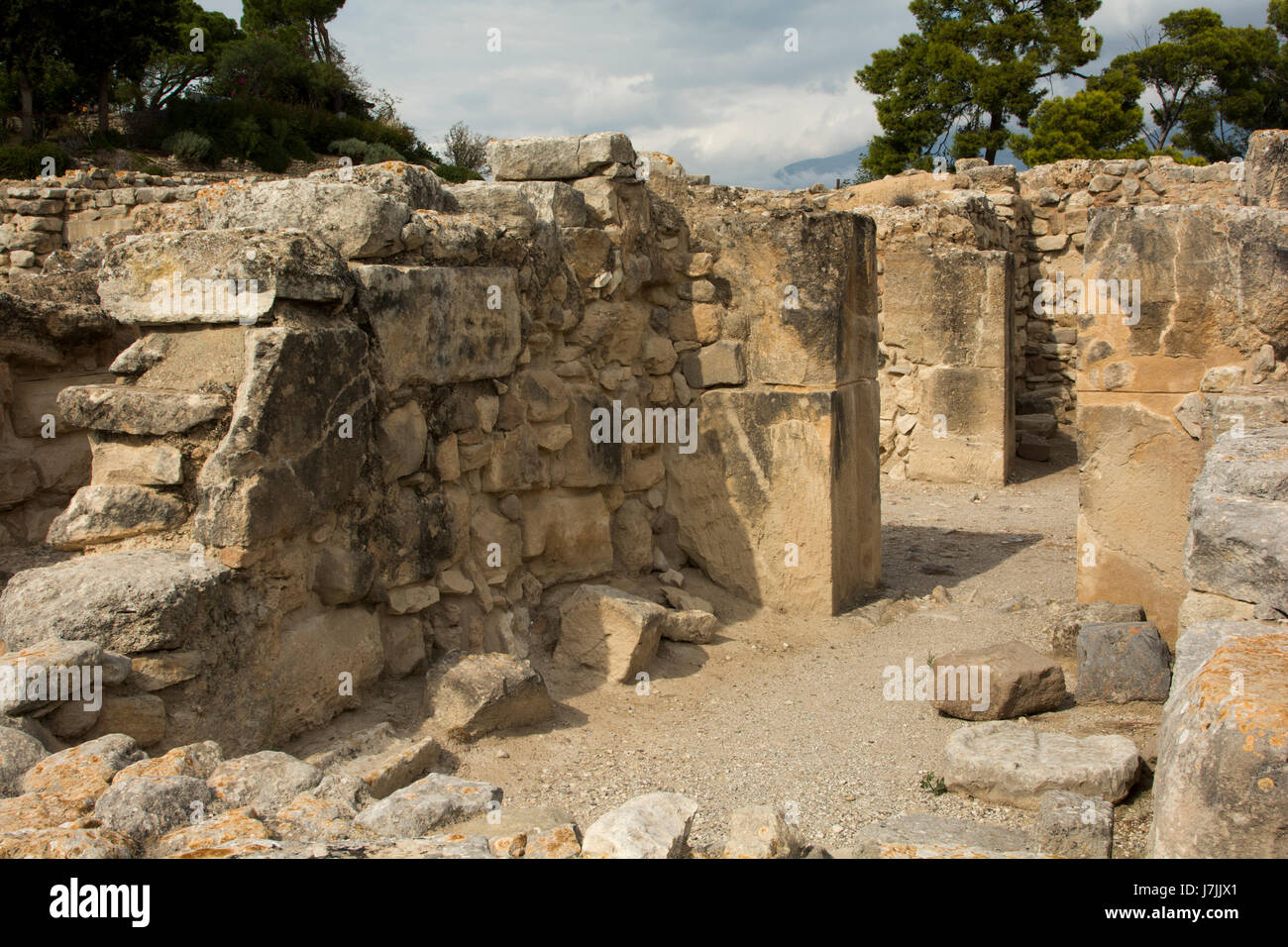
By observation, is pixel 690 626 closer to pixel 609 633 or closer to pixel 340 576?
pixel 609 633

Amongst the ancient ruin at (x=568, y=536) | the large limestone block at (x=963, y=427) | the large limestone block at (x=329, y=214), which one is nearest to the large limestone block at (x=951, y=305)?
the large limestone block at (x=963, y=427)

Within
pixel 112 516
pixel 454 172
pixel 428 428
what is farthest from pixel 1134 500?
pixel 454 172

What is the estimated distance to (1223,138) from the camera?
26.3m

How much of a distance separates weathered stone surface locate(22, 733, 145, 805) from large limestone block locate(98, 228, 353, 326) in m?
1.42

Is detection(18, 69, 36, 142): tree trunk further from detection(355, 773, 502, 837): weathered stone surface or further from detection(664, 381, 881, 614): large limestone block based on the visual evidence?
detection(355, 773, 502, 837): weathered stone surface

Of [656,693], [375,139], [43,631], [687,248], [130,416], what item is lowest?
[656,693]

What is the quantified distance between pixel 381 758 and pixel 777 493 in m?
2.65

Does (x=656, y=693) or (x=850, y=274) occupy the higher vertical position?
(x=850, y=274)

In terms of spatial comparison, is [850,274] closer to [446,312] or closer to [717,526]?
[717,526]

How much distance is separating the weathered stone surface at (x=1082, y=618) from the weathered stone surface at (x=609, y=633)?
182cm

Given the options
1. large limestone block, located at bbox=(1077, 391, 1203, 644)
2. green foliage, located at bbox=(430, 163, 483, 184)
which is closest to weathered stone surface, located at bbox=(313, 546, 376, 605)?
large limestone block, located at bbox=(1077, 391, 1203, 644)

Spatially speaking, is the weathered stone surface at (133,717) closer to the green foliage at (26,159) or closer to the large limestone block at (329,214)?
the large limestone block at (329,214)
